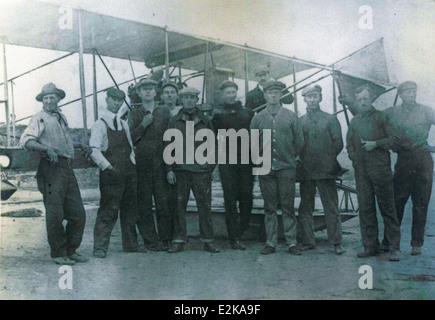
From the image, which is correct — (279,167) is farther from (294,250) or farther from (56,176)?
(56,176)

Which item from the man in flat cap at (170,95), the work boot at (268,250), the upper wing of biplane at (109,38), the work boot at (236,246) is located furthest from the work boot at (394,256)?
the upper wing of biplane at (109,38)

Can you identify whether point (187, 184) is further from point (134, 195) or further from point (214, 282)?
point (214, 282)

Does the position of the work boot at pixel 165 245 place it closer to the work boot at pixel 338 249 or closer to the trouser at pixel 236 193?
the trouser at pixel 236 193

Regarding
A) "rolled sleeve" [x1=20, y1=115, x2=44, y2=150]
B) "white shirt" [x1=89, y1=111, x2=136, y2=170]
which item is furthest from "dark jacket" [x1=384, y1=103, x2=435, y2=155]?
"rolled sleeve" [x1=20, y1=115, x2=44, y2=150]

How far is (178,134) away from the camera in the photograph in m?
4.41

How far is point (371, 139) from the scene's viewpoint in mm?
4090

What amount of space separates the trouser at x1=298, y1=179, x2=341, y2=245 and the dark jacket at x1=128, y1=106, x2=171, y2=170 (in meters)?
1.69

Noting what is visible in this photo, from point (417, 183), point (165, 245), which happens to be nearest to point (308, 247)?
point (417, 183)

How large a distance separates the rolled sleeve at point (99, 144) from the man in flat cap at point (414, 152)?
296 centimetres

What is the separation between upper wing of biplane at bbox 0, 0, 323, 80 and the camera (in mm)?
4914

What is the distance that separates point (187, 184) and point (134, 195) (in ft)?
1.99

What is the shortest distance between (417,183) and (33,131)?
152 inches
